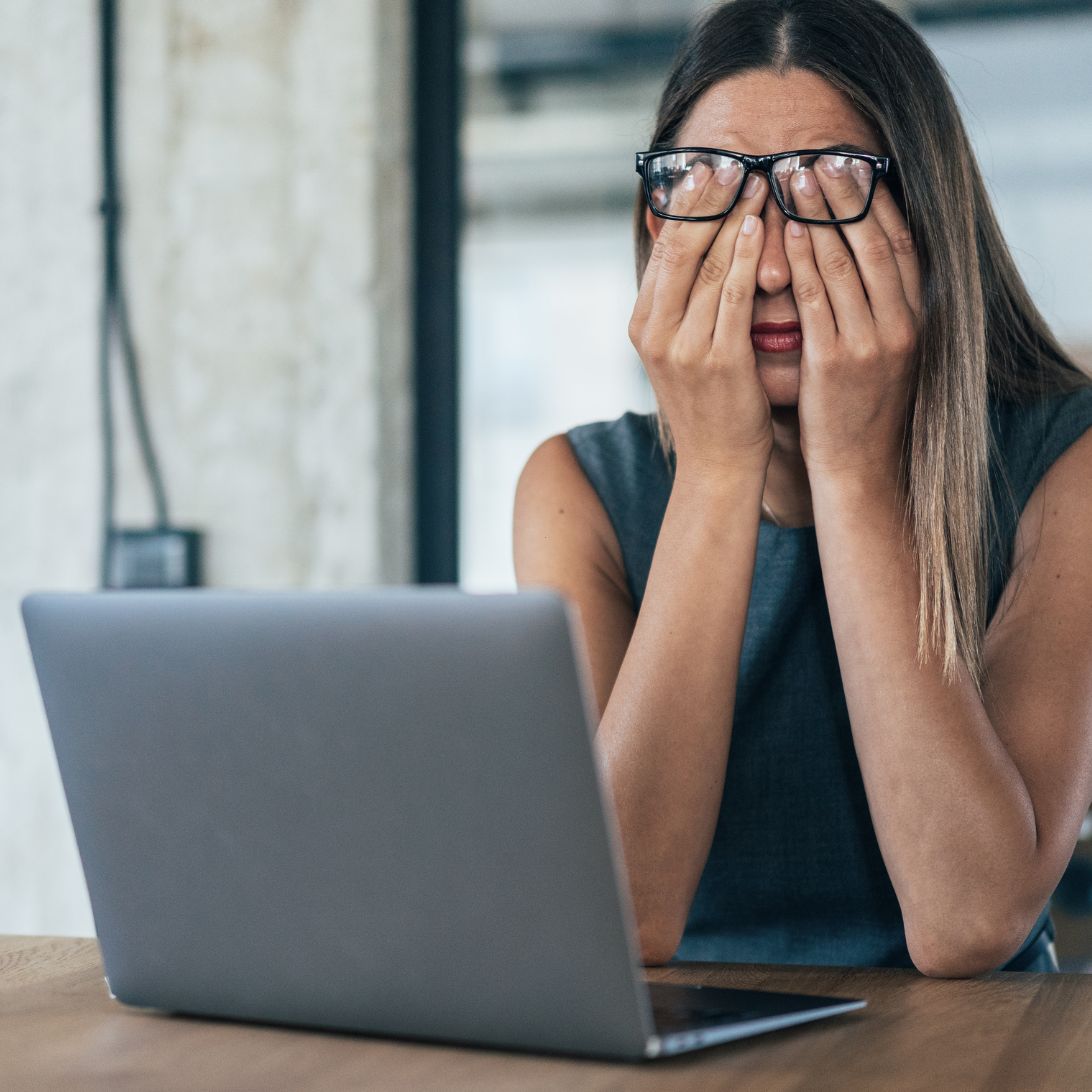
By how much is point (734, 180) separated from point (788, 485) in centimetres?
31

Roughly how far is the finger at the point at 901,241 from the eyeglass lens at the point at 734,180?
16mm

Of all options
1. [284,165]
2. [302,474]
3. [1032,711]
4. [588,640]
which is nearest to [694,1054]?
[1032,711]

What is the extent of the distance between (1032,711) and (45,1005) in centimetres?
66

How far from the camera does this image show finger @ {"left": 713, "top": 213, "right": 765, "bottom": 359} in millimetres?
1084

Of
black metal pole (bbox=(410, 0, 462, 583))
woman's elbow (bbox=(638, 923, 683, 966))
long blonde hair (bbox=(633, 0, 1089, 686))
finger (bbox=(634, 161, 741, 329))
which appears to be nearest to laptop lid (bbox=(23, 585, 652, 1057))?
woman's elbow (bbox=(638, 923, 683, 966))

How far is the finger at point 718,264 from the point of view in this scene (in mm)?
1093

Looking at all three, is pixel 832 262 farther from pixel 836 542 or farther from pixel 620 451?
pixel 620 451

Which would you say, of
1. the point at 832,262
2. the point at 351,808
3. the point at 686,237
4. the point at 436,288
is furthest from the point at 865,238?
the point at 436,288

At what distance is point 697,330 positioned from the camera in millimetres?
1102

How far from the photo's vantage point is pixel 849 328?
41.8 inches

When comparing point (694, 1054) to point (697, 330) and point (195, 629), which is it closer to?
point (195, 629)

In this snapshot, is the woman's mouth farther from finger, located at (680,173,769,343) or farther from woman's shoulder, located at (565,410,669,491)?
woman's shoulder, located at (565,410,669,491)

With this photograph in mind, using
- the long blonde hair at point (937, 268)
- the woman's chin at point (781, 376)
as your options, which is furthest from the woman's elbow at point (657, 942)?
the woman's chin at point (781, 376)

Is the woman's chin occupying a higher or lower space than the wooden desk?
higher
